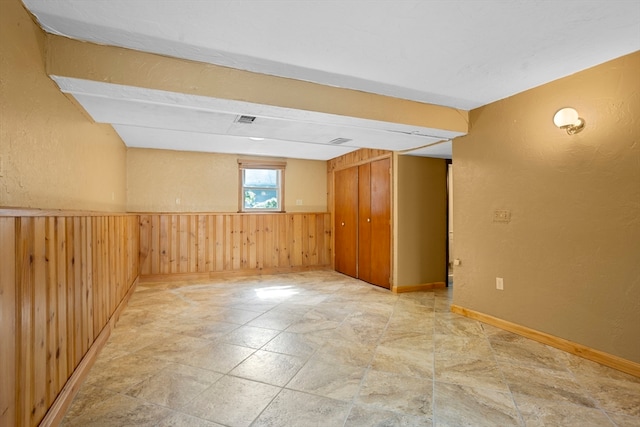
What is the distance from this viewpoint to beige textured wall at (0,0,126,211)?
145 centimetres

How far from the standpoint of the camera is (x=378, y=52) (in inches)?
84.1

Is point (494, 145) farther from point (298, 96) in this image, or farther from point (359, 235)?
point (359, 235)

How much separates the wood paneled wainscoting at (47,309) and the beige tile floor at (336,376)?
229 mm

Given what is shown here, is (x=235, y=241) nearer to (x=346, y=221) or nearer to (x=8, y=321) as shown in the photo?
(x=346, y=221)

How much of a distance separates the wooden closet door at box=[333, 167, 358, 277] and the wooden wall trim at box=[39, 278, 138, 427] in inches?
145

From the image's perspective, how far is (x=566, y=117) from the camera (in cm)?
247

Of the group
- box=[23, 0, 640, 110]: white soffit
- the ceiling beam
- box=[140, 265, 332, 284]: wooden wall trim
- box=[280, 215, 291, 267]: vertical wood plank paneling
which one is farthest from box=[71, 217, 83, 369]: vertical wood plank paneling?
box=[280, 215, 291, 267]: vertical wood plank paneling

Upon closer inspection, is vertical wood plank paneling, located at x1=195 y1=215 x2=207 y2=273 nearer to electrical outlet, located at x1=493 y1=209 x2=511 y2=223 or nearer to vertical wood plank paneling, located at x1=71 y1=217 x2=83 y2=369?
vertical wood plank paneling, located at x1=71 y1=217 x2=83 y2=369

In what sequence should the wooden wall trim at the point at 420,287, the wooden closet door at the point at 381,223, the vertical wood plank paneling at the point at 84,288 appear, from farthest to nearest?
the wooden closet door at the point at 381,223, the wooden wall trim at the point at 420,287, the vertical wood plank paneling at the point at 84,288

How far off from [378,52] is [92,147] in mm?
2694

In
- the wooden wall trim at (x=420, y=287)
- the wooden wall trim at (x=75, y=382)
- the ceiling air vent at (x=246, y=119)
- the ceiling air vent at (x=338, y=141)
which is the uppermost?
the ceiling air vent at (x=338, y=141)

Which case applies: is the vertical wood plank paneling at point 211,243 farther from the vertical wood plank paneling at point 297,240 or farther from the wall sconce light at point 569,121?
the wall sconce light at point 569,121

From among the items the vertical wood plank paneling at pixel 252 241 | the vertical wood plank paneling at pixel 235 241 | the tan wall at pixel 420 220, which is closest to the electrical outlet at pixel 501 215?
the tan wall at pixel 420 220

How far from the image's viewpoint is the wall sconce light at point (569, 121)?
2.45 meters
